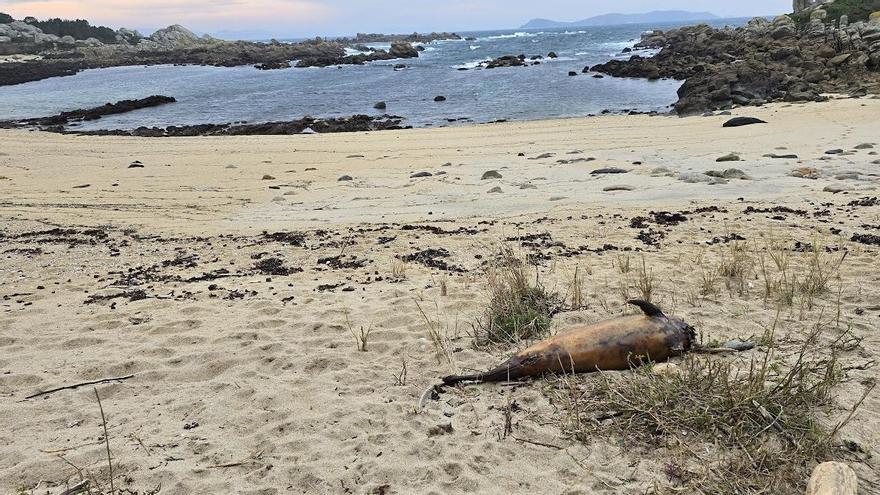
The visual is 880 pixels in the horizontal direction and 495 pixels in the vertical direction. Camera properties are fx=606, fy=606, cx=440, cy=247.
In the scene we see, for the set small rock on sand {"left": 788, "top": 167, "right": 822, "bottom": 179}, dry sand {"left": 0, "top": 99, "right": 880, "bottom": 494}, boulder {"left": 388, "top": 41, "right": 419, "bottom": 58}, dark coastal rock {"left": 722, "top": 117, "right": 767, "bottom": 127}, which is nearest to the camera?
dry sand {"left": 0, "top": 99, "right": 880, "bottom": 494}

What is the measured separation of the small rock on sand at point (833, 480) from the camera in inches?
93.0

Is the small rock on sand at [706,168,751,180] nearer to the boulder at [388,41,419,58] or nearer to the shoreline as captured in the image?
the shoreline

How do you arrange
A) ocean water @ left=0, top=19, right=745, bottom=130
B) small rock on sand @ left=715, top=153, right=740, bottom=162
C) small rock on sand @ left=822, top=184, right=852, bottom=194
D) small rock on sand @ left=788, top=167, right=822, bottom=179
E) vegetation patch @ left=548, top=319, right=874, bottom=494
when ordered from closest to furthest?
vegetation patch @ left=548, top=319, right=874, bottom=494 → small rock on sand @ left=822, top=184, right=852, bottom=194 → small rock on sand @ left=788, top=167, right=822, bottom=179 → small rock on sand @ left=715, top=153, right=740, bottom=162 → ocean water @ left=0, top=19, right=745, bottom=130

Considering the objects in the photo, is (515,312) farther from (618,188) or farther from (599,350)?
(618,188)

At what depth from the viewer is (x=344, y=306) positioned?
5.02m

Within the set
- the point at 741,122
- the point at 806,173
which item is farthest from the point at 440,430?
the point at 741,122

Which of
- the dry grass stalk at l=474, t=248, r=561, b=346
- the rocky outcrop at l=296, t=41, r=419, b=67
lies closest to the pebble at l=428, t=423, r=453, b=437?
the dry grass stalk at l=474, t=248, r=561, b=346

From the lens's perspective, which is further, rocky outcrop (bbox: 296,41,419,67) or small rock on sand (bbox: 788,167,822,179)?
rocky outcrop (bbox: 296,41,419,67)

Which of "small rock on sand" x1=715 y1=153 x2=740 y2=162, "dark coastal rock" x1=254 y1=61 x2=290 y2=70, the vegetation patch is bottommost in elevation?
the vegetation patch

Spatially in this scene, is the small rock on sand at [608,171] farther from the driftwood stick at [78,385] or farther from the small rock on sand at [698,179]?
the driftwood stick at [78,385]

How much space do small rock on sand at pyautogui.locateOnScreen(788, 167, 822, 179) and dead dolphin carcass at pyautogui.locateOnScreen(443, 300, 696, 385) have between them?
750cm

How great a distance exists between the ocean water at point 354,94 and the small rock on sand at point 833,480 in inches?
843

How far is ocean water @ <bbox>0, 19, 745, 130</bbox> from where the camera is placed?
26.1 meters

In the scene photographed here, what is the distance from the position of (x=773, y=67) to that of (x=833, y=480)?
28836 millimetres
